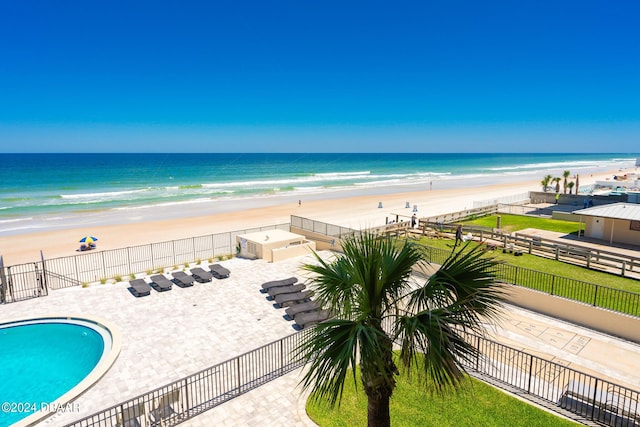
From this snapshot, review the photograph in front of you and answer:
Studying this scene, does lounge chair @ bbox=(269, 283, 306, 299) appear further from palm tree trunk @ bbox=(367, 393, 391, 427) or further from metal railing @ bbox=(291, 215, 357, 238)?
palm tree trunk @ bbox=(367, 393, 391, 427)

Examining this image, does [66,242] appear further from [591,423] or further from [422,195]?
[422,195]

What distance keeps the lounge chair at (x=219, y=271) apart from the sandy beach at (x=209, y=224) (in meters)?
7.70

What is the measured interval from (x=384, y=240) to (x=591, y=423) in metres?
6.36

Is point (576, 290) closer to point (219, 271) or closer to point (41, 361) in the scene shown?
point (219, 271)

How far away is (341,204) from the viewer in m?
47.8

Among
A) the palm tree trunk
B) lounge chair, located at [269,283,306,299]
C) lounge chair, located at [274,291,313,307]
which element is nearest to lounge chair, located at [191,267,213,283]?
lounge chair, located at [269,283,306,299]

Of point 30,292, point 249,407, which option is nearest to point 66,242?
point 30,292

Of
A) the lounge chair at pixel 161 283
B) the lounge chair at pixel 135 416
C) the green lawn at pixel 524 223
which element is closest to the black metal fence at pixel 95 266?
the lounge chair at pixel 161 283

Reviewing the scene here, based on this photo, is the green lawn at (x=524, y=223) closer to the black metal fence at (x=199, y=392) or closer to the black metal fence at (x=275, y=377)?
the black metal fence at (x=275, y=377)

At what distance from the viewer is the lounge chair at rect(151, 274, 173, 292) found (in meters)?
16.7

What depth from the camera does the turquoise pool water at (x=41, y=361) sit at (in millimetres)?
10016

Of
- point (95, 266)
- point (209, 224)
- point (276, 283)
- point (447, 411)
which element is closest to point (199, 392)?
point (447, 411)

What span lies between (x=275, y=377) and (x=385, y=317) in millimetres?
5776

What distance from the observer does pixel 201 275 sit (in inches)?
706
